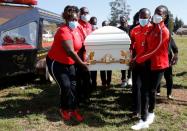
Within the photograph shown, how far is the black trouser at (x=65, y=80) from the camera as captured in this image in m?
7.09

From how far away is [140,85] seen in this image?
283 inches

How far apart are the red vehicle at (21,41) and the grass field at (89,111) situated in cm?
57

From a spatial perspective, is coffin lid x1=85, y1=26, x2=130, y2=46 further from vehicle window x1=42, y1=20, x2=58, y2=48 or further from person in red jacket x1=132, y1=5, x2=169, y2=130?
vehicle window x1=42, y1=20, x2=58, y2=48

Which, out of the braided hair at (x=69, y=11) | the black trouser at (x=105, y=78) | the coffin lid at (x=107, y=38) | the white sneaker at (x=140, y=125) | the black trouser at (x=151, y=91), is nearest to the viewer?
the white sneaker at (x=140, y=125)

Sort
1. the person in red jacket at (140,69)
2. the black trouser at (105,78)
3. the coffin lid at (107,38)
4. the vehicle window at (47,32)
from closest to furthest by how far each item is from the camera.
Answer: the person in red jacket at (140,69)
the coffin lid at (107,38)
the black trouser at (105,78)
the vehicle window at (47,32)

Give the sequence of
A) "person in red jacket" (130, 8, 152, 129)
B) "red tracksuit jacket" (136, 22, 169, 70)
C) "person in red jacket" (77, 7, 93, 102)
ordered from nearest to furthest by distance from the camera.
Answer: "red tracksuit jacket" (136, 22, 169, 70), "person in red jacket" (130, 8, 152, 129), "person in red jacket" (77, 7, 93, 102)

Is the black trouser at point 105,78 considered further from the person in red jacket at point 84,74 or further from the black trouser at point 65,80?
the black trouser at point 65,80

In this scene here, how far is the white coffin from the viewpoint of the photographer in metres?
7.19

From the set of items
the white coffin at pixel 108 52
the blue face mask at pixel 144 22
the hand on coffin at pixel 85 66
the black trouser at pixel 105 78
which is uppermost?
the blue face mask at pixel 144 22

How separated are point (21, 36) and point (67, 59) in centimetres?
283

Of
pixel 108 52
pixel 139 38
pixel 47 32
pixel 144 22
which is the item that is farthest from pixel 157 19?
pixel 47 32

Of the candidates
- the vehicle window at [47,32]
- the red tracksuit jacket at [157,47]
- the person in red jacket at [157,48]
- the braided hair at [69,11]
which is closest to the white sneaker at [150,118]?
the person in red jacket at [157,48]

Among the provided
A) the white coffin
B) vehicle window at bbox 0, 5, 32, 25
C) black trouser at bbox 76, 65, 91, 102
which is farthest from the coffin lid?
vehicle window at bbox 0, 5, 32, 25

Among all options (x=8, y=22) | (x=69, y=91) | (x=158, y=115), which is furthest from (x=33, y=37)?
(x=158, y=115)
